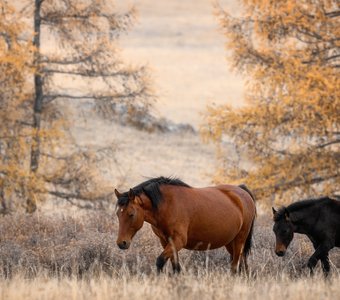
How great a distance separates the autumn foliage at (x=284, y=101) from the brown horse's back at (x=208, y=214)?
7.97 metres

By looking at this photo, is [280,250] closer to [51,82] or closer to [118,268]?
[118,268]

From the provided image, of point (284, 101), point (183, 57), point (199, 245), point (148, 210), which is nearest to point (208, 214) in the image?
point (199, 245)

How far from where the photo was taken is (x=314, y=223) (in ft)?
37.5

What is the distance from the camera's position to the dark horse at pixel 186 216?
32.8 ft

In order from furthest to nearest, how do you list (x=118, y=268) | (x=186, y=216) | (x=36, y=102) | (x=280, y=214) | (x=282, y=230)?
(x=36, y=102) → (x=118, y=268) → (x=280, y=214) → (x=282, y=230) → (x=186, y=216)

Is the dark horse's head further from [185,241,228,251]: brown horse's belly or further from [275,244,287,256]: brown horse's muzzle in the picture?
[185,241,228,251]: brown horse's belly

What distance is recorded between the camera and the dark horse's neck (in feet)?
37.5

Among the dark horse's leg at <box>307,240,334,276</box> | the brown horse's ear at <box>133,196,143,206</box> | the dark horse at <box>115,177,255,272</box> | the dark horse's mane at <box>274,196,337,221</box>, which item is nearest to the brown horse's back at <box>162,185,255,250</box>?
the dark horse at <box>115,177,255,272</box>

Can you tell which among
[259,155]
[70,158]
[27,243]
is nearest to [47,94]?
[70,158]

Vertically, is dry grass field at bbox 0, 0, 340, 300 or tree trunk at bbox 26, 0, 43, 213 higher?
tree trunk at bbox 26, 0, 43, 213

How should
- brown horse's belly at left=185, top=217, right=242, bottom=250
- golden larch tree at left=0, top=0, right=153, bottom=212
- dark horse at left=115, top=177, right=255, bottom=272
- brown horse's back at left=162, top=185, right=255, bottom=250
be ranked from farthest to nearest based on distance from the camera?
golden larch tree at left=0, top=0, right=153, bottom=212 → brown horse's belly at left=185, top=217, right=242, bottom=250 → brown horse's back at left=162, top=185, right=255, bottom=250 → dark horse at left=115, top=177, right=255, bottom=272

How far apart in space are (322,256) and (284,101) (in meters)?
8.77

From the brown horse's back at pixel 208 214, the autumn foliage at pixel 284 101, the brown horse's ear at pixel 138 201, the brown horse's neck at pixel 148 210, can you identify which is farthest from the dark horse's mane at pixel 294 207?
the autumn foliage at pixel 284 101

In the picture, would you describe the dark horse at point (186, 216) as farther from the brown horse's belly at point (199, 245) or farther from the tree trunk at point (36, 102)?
the tree trunk at point (36, 102)
